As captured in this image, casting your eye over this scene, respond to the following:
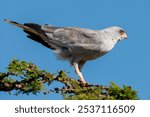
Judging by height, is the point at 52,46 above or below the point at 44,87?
above

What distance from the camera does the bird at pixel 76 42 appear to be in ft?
27.2

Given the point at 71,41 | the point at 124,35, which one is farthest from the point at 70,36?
the point at 124,35

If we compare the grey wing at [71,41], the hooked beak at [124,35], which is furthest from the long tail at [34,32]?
the hooked beak at [124,35]

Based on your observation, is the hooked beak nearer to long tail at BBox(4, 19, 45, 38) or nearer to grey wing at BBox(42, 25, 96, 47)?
grey wing at BBox(42, 25, 96, 47)

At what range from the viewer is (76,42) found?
8.53 m

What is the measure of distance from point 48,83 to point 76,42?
9.67ft

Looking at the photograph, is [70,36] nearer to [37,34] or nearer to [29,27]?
[37,34]

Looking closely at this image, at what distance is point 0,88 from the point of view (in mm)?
5473

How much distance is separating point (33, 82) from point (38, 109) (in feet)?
2.15

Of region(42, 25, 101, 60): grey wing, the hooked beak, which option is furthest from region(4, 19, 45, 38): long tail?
the hooked beak

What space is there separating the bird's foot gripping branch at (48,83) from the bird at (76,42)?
234 centimetres

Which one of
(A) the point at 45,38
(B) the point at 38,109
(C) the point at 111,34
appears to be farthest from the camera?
(C) the point at 111,34

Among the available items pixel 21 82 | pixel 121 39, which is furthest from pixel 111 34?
pixel 21 82

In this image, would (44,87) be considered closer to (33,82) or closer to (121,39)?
(33,82)
